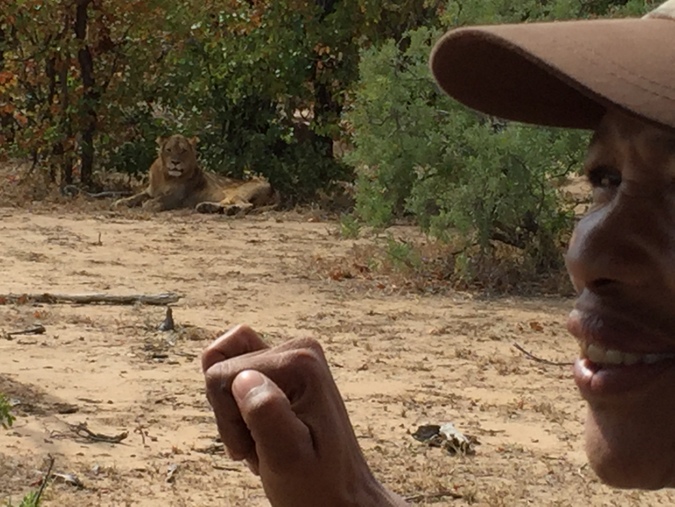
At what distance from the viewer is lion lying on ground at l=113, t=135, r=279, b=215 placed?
14.5 m

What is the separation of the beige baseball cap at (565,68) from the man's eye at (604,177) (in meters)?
0.06

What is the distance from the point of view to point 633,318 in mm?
1085

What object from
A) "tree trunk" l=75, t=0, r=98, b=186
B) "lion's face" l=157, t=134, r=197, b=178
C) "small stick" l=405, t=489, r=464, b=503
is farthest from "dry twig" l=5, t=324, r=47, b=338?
"tree trunk" l=75, t=0, r=98, b=186

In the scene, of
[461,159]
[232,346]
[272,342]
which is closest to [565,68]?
[232,346]

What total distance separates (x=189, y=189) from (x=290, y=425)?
13.6 metres

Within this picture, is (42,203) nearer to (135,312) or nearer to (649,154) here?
(135,312)

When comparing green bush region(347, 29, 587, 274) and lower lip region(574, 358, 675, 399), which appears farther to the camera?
green bush region(347, 29, 587, 274)

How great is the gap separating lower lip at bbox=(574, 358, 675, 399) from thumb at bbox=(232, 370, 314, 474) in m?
0.29

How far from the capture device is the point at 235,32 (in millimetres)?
15484

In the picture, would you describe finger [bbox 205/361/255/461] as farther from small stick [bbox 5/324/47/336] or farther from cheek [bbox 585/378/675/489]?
small stick [bbox 5/324/47/336]

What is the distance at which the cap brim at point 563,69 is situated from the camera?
3.37ft

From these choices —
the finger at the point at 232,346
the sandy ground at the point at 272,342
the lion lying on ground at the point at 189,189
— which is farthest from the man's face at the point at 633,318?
the lion lying on ground at the point at 189,189

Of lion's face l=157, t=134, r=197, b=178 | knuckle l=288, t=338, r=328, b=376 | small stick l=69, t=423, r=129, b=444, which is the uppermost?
knuckle l=288, t=338, r=328, b=376

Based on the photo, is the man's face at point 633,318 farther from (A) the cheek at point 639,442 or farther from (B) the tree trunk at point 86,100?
(B) the tree trunk at point 86,100
